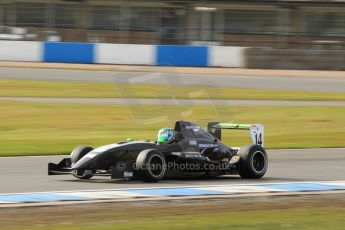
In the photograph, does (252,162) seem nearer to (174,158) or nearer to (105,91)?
(174,158)

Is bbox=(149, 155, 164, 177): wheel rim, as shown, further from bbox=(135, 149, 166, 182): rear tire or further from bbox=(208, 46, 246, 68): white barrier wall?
bbox=(208, 46, 246, 68): white barrier wall

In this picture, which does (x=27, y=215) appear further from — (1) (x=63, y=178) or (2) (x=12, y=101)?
(2) (x=12, y=101)

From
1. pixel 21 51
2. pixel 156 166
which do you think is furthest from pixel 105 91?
pixel 156 166

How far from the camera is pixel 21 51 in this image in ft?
133

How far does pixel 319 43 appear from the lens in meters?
45.2

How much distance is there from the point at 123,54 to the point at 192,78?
7.68 meters

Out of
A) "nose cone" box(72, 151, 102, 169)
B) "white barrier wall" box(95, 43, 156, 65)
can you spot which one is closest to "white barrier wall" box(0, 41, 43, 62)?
"white barrier wall" box(95, 43, 156, 65)

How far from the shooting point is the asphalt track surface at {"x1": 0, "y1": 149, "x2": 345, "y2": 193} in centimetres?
1082

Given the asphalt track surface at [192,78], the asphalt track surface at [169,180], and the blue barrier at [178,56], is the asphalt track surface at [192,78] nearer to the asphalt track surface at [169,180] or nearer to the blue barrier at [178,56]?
the blue barrier at [178,56]

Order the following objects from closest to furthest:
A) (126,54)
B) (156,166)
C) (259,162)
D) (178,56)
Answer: (156,166) < (259,162) < (178,56) < (126,54)

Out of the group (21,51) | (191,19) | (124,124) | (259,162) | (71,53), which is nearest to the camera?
(259,162)

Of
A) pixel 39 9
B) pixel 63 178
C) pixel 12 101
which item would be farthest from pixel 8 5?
pixel 63 178

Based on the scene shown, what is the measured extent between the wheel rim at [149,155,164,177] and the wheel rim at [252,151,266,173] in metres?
1.64

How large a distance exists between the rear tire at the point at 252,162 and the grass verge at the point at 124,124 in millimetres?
1495
